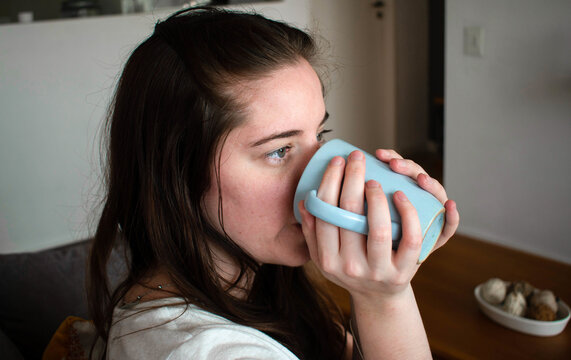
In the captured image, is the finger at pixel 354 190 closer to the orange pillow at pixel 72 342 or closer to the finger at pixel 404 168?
the finger at pixel 404 168

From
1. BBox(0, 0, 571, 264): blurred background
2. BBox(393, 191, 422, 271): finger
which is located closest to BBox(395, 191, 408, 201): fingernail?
BBox(393, 191, 422, 271): finger

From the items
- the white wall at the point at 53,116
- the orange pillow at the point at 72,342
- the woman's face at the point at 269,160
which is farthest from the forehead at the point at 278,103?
the white wall at the point at 53,116

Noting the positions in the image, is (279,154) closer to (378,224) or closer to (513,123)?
(378,224)

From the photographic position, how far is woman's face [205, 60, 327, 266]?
77cm

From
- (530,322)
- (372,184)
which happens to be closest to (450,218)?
(372,184)

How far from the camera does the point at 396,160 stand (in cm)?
79

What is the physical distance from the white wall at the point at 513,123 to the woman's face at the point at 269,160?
60.1 inches

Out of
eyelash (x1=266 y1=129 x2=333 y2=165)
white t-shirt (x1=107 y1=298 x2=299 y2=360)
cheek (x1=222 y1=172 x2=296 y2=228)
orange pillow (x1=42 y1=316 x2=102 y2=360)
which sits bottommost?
orange pillow (x1=42 y1=316 x2=102 y2=360)

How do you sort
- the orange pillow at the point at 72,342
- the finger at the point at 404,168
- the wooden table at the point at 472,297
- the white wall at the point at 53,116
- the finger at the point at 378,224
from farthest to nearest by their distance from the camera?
the white wall at the point at 53,116 → the wooden table at the point at 472,297 → the orange pillow at the point at 72,342 → the finger at the point at 404,168 → the finger at the point at 378,224

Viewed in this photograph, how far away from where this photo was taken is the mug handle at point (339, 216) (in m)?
0.69

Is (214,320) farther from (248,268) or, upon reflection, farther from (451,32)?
(451,32)

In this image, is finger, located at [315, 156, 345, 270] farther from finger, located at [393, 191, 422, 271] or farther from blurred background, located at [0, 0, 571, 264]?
blurred background, located at [0, 0, 571, 264]

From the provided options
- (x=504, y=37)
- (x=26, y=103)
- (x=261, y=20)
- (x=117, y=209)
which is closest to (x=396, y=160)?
(x=261, y=20)

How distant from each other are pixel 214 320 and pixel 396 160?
355 millimetres
